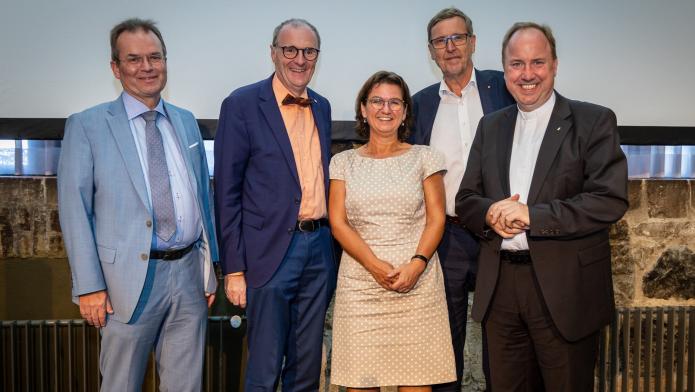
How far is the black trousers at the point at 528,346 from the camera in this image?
223cm

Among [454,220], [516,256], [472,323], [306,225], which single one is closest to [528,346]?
[516,256]

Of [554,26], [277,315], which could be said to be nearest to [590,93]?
[554,26]

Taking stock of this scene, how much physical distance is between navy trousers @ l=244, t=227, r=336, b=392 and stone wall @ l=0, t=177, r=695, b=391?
0.98 meters

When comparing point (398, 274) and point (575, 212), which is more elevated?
point (575, 212)

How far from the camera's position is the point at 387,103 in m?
2.64

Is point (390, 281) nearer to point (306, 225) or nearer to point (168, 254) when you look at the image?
point (306, 225)

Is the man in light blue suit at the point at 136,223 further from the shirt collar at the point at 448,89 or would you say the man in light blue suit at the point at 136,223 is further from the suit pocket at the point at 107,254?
the shirt collar at the point at 448,89

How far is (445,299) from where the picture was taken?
2.66m

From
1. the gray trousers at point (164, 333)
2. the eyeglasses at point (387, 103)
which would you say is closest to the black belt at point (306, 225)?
the gray trousers at point (164, 333)

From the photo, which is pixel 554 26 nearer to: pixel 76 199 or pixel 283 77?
pixel 283 77

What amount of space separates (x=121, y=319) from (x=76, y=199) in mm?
473

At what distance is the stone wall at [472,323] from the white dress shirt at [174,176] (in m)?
1.29

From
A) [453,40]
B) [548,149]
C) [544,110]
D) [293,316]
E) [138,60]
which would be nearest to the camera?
[548,149]

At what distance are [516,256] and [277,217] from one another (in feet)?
3.12
